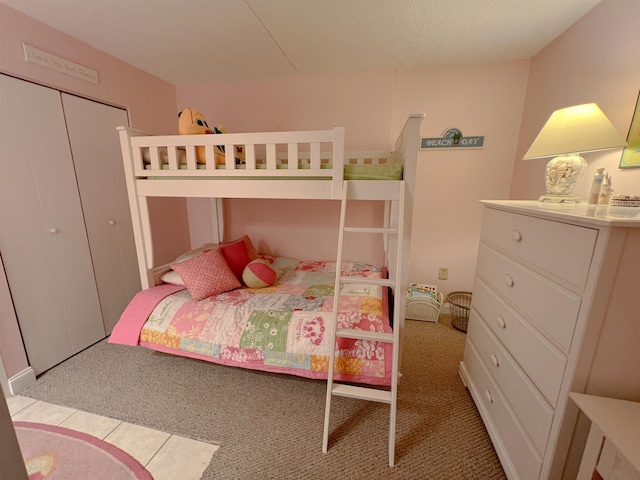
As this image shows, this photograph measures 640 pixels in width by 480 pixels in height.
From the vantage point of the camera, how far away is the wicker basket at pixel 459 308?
2447mm

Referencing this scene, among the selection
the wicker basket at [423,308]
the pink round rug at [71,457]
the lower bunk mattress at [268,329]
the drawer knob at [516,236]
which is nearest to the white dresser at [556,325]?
the drawer knob at [516,236]

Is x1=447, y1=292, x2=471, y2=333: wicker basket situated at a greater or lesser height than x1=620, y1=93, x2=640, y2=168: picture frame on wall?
lesser

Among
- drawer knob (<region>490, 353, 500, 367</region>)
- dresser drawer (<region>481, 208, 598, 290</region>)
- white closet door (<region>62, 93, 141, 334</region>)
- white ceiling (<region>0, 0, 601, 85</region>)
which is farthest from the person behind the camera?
white closet door (<region>62, 93, 141, 334</region>)

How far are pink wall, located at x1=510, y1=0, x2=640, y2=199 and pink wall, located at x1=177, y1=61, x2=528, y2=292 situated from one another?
11.9 inches

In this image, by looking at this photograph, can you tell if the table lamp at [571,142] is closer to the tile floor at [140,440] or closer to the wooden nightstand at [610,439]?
the wooden nightstand at [610,439]

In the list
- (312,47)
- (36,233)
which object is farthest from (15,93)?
(312,47)

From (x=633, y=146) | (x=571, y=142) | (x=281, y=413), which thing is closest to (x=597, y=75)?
(x=633, y=146)

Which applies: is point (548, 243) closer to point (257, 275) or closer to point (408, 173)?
point (408, 173)

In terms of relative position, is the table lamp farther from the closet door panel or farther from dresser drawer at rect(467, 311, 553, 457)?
the closet door panel

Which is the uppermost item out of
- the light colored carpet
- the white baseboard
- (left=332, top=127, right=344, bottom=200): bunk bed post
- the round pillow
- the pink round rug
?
(left=332, top=127, right=344, bottom=200): bunk bed post

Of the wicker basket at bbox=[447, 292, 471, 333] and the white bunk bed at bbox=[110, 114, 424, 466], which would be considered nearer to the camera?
the white bunk bed at bbox=[110, 114, 424, 466]

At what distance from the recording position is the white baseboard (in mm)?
1669

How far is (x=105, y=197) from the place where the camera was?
7.22ft

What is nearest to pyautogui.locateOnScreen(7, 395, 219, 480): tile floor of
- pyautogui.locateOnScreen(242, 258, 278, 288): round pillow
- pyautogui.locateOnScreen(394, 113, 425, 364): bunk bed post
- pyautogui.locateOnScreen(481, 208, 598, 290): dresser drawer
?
pyautogui.locateOnScreen(242, 258, 278, 288): round pillow
